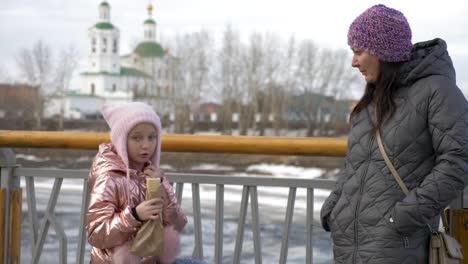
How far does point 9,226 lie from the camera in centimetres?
344

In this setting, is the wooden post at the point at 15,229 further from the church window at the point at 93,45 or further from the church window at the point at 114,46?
the church window at the point at 93,45

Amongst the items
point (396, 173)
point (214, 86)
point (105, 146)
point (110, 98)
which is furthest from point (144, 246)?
point (110, 98)

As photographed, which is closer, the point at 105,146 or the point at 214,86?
the point at 105,146

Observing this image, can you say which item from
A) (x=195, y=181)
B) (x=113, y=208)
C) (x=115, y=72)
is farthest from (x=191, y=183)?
(x=115, y=72)

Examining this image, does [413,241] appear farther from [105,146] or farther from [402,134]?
[105,146]

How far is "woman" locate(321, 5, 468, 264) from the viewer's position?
2137 millimetres

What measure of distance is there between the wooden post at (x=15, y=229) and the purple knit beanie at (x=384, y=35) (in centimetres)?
186

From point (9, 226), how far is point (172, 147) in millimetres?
857

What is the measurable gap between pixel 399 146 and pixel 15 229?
1960 mm

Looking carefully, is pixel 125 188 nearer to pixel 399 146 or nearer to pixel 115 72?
pixel 399 146

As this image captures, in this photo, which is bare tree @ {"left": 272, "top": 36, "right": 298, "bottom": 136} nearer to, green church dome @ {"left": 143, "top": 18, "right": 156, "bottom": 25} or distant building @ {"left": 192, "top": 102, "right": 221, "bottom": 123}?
distant building @ {"left": 192, "top": 102, "right": 221, "bottom": 123}

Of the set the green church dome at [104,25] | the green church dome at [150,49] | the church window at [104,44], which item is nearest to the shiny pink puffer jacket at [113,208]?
the green church dome at [150,49]

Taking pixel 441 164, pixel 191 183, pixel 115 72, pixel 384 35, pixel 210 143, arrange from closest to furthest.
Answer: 1. pixel 441 164
2. pixel 384 35
3. pixel 210 143
4. pixel 191 183
5. pixel 115 72

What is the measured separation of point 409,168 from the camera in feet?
7.28
